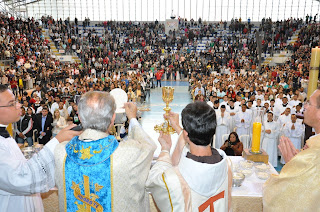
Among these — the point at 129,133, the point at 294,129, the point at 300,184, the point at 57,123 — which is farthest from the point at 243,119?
the point at 300,184

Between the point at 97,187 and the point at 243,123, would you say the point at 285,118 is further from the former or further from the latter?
the point at 97,187

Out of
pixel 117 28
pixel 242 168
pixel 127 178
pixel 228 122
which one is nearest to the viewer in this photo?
pixel 127 178

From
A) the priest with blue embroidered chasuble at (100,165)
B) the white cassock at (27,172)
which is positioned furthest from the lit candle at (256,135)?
the white cassock at (27,172)

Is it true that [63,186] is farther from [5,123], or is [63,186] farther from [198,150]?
[198,150]

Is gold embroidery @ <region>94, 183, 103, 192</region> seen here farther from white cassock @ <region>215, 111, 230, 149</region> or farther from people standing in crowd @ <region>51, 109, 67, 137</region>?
white cassock @ <region>215, 111, 230, 149</region>

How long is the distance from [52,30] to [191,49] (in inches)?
598

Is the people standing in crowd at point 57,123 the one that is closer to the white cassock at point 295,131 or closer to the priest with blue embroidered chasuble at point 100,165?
the priest with blue embroidered chasuble at point 100,165

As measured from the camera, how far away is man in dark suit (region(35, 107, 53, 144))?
23.3ft

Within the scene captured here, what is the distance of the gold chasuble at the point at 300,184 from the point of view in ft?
5.71

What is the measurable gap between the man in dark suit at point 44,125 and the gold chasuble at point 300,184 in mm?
6352

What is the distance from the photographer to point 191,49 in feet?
A: 103

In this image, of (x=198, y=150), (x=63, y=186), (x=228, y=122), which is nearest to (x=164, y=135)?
(x=198, y=150)

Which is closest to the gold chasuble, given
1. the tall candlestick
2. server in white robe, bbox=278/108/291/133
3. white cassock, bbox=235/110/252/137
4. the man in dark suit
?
the tall candlestick

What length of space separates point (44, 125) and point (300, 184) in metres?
6.63
